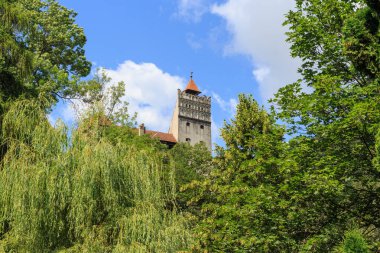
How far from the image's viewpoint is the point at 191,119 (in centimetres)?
6575

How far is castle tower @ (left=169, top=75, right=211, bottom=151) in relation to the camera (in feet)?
211

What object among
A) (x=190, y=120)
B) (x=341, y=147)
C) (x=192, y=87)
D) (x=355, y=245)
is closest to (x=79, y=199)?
(x=355, y=245)

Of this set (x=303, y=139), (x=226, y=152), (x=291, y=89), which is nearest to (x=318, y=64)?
(x=291, y=89)

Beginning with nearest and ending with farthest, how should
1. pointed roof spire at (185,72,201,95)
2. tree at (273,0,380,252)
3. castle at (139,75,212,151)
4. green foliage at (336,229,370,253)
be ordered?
green foliage at (336,229,370,253) → tree at (273,0,380,252) → castle at (139,75,212,151) → pointed roof spire at (185,72,201,95)

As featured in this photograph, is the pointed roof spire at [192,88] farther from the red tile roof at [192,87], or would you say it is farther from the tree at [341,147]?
the tree at [341,147]

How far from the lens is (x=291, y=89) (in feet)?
43.1

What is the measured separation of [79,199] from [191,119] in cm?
5743

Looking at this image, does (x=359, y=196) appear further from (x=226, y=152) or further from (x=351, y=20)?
(x=226, y=152)

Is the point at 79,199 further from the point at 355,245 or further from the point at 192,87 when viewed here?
the point at 192,87

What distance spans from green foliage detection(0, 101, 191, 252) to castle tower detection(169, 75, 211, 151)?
174 feet

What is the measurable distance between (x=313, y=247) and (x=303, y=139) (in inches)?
121

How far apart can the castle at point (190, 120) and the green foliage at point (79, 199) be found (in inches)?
2049

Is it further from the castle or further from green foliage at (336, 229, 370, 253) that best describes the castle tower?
green foliage at (336, 229, 370, 253)

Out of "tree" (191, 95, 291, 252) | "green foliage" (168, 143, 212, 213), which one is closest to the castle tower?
"green foliage" (168, 143, 212, 213)
